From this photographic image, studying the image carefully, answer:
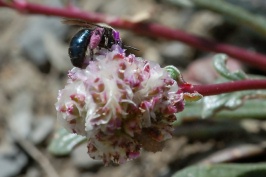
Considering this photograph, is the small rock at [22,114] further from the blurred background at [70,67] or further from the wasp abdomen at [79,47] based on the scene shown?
the wasp abdomen at [79,47]

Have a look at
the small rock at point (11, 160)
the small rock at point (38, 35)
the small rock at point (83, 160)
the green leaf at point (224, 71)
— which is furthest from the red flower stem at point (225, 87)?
the small rock at point (38, 35)

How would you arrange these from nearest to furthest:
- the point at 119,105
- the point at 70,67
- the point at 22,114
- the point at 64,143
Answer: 1. the point at 119,105
2. the point at 64,143
3. the point at 22,114
4. the point at 70,67

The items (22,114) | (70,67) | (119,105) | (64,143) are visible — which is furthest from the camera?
(70,67)

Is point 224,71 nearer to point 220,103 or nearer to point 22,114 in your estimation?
point 220,103

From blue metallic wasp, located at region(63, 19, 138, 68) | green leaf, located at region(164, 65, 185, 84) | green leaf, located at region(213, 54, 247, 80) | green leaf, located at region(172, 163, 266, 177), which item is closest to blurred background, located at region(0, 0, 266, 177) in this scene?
green leaf, located at region(172, 163, 266, 177)

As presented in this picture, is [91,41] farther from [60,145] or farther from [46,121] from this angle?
[46,121]

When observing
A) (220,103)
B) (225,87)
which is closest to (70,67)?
(220,103)
